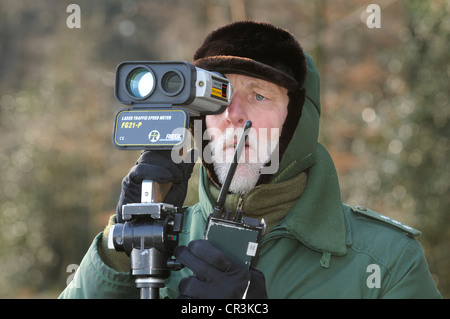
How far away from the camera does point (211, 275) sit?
1852 mm

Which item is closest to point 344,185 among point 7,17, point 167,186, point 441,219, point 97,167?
point 441,219

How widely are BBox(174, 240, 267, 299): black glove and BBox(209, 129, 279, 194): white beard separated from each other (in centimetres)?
61

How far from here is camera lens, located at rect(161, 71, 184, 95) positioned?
2.04 meters

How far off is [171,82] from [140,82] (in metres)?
0.11

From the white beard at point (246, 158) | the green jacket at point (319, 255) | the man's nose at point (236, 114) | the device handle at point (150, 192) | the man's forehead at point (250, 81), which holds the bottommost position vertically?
the green jacket at point (319, 255)

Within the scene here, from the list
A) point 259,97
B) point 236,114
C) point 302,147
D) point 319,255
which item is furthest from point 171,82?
point 319,255

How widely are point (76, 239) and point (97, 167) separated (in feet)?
5.24

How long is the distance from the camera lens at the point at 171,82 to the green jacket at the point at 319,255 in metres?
0.59

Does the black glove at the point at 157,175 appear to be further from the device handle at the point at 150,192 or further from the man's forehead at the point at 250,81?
the man's forehead at the point at 250,81

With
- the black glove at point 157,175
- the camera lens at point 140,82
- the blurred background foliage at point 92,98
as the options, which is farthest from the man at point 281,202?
the blurred background foliage at point 92,98

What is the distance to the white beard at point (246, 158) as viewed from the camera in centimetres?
246

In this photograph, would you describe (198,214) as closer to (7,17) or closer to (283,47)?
(283,47)

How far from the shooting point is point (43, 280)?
13.2 meters

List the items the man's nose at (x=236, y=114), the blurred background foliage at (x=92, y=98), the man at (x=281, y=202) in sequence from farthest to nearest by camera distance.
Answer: the blurred background foliage at (x=92, y=98)
the man's nose at (x=236, y=114)
the man at (x=281, y=202)
